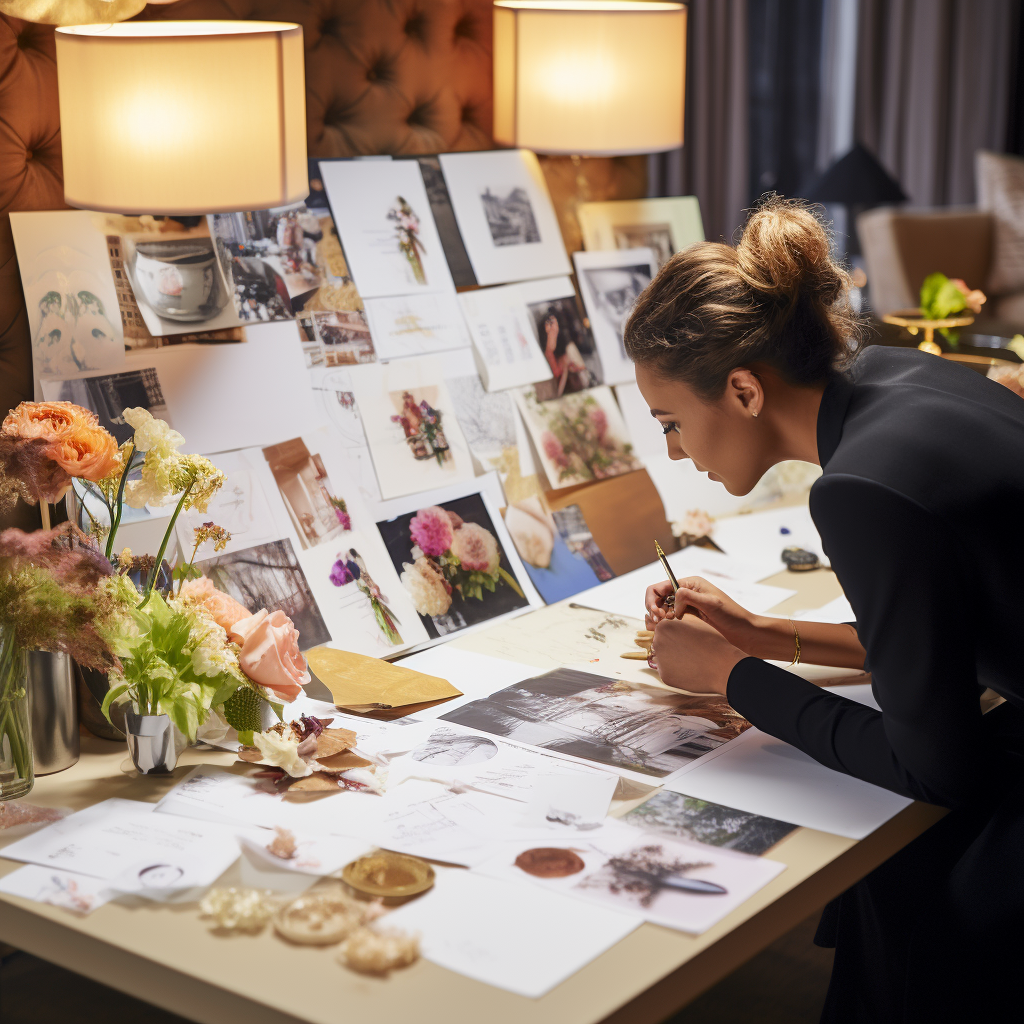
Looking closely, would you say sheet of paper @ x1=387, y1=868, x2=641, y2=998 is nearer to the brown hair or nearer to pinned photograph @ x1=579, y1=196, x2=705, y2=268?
the brown hair

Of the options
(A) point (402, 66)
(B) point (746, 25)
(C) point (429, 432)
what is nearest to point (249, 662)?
(C) point (429, 432)

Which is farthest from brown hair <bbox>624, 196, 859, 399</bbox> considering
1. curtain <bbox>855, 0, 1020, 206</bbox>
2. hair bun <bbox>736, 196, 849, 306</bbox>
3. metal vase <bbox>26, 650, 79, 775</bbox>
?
curtain <bbox>855, 0, 1020, 206</bbox>

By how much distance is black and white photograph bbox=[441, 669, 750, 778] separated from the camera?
1104mm

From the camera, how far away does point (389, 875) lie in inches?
34.5

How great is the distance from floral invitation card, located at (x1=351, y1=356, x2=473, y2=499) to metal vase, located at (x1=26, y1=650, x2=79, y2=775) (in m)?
0.49

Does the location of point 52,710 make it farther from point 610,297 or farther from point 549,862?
point 610,297

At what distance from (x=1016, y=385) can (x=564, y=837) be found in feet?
3.68

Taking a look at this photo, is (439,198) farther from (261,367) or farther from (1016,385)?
(1016,385)

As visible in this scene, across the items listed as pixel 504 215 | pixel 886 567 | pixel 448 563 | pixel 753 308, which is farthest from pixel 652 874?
pixel 504 215

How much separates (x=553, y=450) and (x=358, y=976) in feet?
3.36

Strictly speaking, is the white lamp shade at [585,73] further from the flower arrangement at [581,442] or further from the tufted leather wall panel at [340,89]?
the flower arrangement at [581,442]

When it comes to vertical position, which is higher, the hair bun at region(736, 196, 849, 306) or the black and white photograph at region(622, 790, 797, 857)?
the hair bun at region(736, 196, 849, 306)

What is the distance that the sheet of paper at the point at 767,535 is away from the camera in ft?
5.67

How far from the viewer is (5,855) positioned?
92 cm
